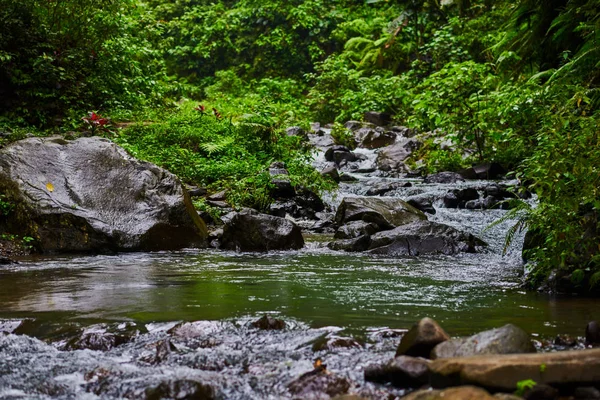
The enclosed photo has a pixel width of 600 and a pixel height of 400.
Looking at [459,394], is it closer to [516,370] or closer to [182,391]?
[516,370]

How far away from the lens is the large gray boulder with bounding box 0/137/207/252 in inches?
314

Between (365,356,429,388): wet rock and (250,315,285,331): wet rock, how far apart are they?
97 centimetres

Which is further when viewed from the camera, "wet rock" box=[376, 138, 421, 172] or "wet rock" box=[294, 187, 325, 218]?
"wet rock" box=[376, 138, 421, 172]

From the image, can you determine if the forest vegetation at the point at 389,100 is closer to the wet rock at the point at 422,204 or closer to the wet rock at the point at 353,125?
the wet rock at the point at 353,125

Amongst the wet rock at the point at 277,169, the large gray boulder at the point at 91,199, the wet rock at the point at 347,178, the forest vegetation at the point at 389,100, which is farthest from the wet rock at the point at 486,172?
the large gray boulder at the point at 91,199

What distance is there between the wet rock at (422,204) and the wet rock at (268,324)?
752cm

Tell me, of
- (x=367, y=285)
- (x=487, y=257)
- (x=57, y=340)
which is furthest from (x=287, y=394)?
(x=487, y=257)

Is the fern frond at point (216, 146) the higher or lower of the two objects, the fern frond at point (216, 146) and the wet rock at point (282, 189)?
the higher

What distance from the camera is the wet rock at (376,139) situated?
18984 millimetres

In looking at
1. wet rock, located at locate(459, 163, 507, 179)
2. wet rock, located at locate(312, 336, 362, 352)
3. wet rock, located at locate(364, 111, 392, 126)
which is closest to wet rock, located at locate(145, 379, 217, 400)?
wet rock, located at locate(312, 336, 362, 352)

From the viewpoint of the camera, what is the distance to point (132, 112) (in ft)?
46.7

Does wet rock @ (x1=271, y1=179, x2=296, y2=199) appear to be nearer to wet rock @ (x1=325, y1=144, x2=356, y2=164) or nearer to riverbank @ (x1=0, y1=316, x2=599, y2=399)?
wet rock @ (x1=325, y1=144, x2=356, y2=164)

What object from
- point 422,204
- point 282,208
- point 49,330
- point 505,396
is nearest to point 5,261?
point 49,330

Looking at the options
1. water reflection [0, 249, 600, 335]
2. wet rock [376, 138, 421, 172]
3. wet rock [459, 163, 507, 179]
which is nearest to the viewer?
water reflection [0, 249, 600, 335]
